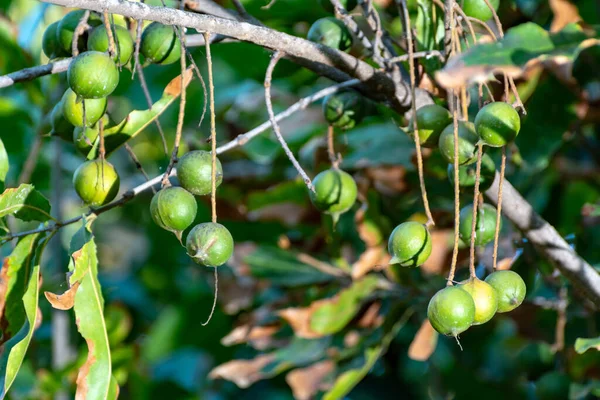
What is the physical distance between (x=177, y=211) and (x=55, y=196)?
4.28ft

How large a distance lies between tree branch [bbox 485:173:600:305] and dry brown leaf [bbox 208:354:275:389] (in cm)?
75

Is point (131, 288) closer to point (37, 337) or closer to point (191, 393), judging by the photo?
point (37, 337)

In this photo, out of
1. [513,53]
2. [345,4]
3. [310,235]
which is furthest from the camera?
[310,235]

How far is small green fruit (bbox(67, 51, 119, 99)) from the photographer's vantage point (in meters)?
0.94

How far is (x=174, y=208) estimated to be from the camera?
0.93 m

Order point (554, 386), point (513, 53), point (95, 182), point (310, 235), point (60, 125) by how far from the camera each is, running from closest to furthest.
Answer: point (513, 53) < point (95, 182) < point (60, 125) < point (554, 386) < point (310, 235)

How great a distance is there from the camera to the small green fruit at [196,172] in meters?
0.94

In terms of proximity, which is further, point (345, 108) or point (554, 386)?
point (554, 386)

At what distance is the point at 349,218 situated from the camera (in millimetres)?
1884

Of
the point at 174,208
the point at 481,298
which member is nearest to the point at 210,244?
→ the point at 174,208

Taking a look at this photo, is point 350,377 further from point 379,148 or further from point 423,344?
point 379,148

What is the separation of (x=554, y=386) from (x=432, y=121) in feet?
2.34

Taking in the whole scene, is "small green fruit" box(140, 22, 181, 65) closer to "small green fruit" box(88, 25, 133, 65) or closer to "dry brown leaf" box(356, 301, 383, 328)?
"small green fruit" box(88, 25, 133, 65)

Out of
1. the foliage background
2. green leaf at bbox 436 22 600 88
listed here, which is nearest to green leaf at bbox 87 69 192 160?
the foliage background
